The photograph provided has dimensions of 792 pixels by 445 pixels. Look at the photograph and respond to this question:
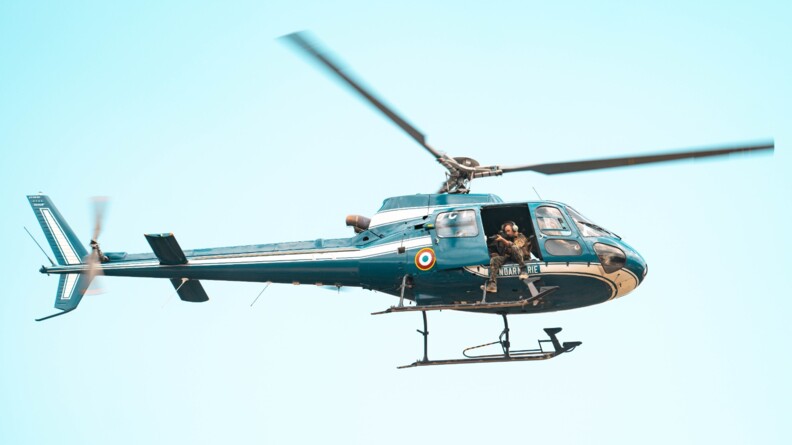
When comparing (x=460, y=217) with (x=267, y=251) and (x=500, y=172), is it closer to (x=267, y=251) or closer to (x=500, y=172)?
(x=500, y=172)

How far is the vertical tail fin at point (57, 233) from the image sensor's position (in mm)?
15016

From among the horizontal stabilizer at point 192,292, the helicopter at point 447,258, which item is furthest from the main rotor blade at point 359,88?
the horizontal stabilizer at point 192,292

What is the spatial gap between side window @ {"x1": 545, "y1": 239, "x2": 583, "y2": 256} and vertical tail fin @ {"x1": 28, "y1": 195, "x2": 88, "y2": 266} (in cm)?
809

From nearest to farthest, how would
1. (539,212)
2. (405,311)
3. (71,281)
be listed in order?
(405,311) < (539,212) < (71,281)

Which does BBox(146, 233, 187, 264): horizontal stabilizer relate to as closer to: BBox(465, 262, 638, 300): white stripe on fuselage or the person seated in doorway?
BBox(465, 262, 638, 300): white stripe on fuselage

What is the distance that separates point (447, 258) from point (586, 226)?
2.29 m

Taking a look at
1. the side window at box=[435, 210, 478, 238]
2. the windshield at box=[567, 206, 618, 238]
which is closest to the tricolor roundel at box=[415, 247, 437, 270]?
the side window at box=[435, 210, 478, 238]

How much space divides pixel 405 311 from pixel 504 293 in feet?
5.68

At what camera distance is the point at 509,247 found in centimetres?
1288

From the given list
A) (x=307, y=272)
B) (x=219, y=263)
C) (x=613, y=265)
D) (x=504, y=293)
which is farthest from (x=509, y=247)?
(x=219, y=263)

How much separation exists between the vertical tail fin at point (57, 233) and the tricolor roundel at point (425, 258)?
6.09 meters

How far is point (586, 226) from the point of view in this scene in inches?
523

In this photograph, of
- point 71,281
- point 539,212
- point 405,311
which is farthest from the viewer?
point 71,281

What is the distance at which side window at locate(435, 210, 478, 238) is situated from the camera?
13.1 meters
